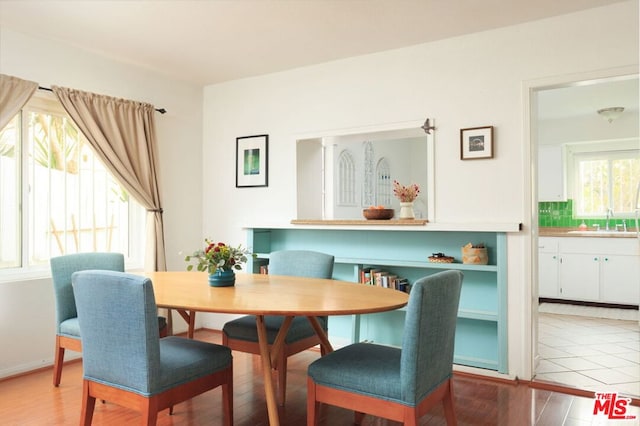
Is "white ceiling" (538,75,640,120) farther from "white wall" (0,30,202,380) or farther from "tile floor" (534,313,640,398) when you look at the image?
"white wall" (0,30,202,380)

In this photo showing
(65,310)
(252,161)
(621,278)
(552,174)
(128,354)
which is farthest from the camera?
(552,174)

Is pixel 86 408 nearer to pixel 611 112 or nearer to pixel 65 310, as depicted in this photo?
pixel 65 310

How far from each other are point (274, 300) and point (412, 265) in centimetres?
164

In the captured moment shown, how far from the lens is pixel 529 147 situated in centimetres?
329

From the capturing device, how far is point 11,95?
3.27 m

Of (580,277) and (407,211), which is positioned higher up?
(407,211)

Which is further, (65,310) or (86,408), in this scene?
(65,310)

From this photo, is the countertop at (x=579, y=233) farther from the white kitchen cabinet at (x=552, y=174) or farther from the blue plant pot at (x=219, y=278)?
the blue plant pot at (x=219, y=278)

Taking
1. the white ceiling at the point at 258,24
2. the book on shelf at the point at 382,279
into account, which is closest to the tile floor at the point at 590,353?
the book on shelf at the point at 382,279

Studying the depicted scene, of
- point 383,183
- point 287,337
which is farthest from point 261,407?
point 383,183

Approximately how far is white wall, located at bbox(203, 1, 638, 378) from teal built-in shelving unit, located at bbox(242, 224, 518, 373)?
13 centimetres

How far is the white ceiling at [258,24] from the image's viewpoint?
2.99 m

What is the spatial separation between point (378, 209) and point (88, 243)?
8.08 feet

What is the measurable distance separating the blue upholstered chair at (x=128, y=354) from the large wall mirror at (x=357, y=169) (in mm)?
2206
